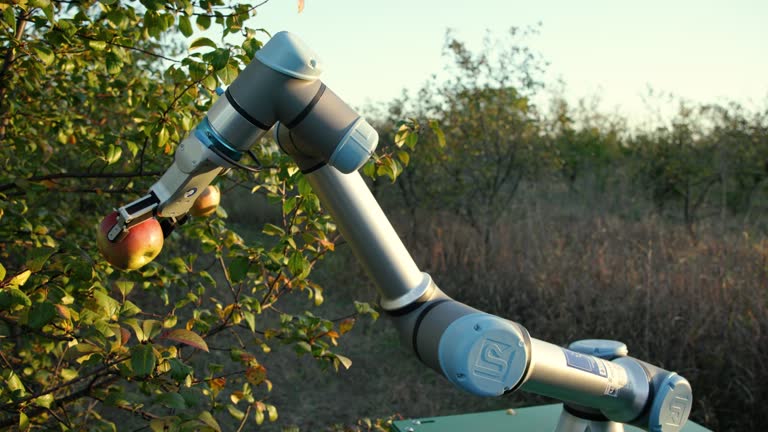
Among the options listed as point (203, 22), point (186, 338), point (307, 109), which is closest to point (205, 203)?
point (307, 109)

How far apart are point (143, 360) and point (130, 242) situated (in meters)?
0.59

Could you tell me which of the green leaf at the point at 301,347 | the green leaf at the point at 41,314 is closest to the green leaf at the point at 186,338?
the green leaf at the point at 41,314

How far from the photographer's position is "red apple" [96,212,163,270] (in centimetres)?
84

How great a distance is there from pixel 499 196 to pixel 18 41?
6309 millimetres

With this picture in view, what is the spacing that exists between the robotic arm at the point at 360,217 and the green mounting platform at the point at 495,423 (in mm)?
510

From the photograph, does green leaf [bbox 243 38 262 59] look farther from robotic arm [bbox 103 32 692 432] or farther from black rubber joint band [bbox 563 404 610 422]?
black rubber joint band [bbox 563 404 610 422]

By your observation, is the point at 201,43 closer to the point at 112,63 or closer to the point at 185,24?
the point at 185,24

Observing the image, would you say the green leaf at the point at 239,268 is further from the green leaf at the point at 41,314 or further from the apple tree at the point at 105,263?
the green leaf at the point at 41,314

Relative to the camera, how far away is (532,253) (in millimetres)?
6078

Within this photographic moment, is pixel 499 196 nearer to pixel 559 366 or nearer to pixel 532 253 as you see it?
pixel 532 253

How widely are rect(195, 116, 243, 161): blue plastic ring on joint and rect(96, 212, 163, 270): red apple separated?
136 mm

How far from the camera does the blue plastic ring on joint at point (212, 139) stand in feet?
2.55

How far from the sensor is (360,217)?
2.91ft

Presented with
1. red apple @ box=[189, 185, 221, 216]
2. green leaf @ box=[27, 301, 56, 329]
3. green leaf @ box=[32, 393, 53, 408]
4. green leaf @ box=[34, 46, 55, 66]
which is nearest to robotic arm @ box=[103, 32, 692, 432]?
red apple @ box=[189, 185, 221, 216]
